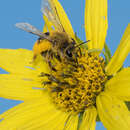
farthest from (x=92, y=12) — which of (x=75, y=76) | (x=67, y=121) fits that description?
(x=67, y=121)

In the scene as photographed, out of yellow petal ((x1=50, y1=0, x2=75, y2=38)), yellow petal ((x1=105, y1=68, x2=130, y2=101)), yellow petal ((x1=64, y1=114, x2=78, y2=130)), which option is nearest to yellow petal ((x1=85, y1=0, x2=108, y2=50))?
yellow petal ((x1=50, y1=0, x2=75, y2=38))

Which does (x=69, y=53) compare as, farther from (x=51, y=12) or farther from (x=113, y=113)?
(x=113, y=113)

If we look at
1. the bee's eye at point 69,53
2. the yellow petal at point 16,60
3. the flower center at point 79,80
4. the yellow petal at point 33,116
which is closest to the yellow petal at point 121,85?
the flower center at point 79,80

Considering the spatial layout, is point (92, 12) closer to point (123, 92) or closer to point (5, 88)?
point (123, 92)

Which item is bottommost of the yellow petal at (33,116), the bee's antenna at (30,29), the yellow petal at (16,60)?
the yellow petal at (33,116)

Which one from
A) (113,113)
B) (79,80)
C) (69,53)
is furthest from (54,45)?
(113,113)

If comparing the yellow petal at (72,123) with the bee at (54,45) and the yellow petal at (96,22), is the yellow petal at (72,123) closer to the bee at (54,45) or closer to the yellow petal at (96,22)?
the bee at (54,45)

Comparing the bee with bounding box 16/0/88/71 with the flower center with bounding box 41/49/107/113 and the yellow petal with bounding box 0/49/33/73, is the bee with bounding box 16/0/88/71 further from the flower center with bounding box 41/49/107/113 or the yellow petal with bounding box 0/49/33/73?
the yellow petal with bounding box 0/49/33/73
